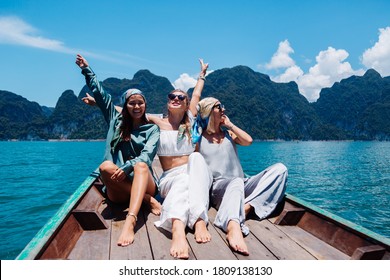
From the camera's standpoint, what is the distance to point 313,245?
2.62 m

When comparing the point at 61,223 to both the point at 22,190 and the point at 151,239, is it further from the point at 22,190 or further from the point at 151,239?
the point at 22,190

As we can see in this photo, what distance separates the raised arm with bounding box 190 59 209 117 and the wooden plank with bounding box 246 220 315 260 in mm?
1705

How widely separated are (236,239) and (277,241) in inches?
17.4

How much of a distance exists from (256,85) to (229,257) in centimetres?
19728

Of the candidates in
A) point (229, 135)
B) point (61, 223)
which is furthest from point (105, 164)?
point (229, 135)

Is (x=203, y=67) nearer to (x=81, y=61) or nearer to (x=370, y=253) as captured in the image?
(x=81, y=61)

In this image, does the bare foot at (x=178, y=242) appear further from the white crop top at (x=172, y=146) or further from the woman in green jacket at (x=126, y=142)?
the white crop top at (x=172, y=146)

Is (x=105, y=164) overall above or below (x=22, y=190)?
above

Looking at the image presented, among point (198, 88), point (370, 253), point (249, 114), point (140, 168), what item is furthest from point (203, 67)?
point (249, 114)

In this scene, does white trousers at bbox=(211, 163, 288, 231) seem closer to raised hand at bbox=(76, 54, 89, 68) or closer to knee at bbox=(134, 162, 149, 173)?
knee at bbox=(134, 162, 149, 173)

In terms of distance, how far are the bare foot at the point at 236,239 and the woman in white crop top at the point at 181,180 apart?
19 centimetres

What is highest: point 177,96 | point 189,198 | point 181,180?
point 177,96

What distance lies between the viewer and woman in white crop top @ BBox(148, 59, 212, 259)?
252cm

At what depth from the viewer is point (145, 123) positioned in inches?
133
